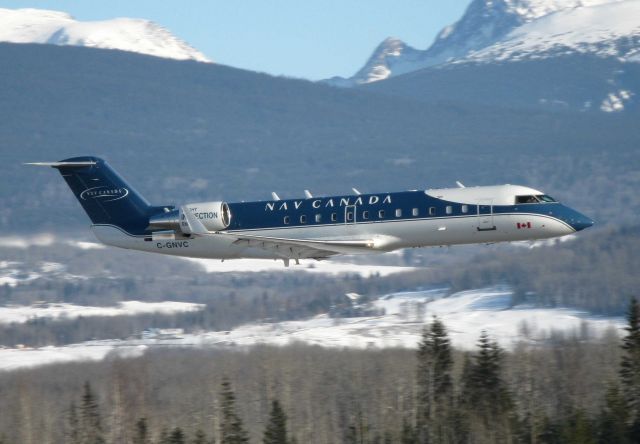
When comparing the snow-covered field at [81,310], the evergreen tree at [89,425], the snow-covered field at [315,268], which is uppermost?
the snow-covered field at [315,268]

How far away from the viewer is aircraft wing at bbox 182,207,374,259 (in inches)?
1948

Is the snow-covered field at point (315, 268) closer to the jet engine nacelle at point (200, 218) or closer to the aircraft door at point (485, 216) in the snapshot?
the jet engine nacelle at point (200, 218)

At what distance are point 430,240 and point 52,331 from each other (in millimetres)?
74495

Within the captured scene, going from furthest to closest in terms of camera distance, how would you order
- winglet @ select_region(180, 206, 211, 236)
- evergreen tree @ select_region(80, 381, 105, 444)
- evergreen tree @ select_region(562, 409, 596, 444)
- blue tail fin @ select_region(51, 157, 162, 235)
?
evergreen tree @ select_region(80, 381, 105, 444) < evergreen tree @ select_region(562, 409, 596, 444) < blue tail fin @ select_region(51, 157, 162, 235) < winglet @ select_region(180, 206, 211, 236)

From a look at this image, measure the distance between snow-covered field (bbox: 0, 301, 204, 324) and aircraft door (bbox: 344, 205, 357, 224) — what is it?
73.1 m

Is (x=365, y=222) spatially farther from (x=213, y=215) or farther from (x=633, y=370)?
(x=633, y=370)

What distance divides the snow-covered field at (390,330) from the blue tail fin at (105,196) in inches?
1704

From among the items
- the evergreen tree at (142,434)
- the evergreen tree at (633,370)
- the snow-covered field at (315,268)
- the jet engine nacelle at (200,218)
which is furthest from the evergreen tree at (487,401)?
the snow-covered field at (315,268)

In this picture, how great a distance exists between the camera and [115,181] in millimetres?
55094

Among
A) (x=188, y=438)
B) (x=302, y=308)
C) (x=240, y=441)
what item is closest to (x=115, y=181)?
(x=240, y=441)

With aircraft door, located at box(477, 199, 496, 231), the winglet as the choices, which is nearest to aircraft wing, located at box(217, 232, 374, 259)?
the winglet

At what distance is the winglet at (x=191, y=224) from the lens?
5103 cm

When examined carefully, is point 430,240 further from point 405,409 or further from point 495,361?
point 405,409

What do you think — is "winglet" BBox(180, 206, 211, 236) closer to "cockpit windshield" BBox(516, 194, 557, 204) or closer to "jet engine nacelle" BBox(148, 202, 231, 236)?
"jet engine nacelle" BBox(148, 202, 231, 236)
